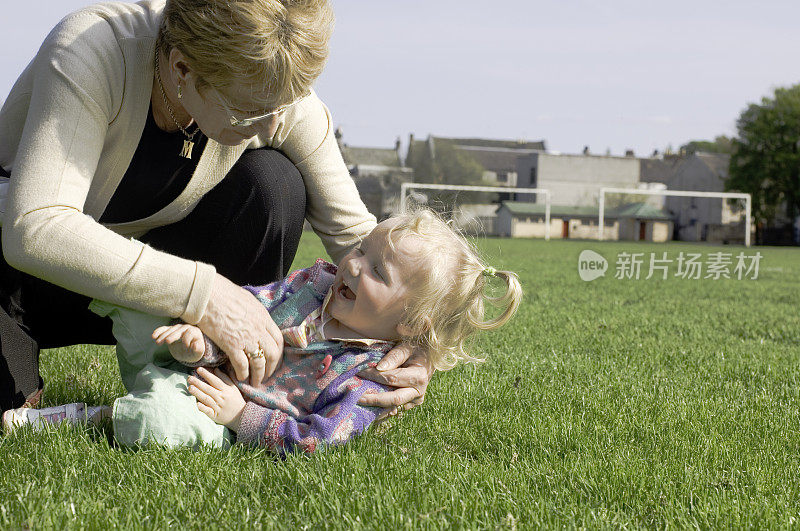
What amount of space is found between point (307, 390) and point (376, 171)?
7841 centimetres

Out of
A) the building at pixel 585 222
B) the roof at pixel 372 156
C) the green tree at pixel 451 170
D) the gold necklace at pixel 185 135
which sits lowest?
the building at pixel 585 222

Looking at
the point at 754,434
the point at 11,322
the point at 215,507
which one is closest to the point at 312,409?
the point at 215,507

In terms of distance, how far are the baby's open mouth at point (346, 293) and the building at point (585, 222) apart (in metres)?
59.7

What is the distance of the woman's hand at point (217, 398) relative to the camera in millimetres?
2355

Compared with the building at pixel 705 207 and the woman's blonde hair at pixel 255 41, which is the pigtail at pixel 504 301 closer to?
the woman's blonde hair at pixel 255 41

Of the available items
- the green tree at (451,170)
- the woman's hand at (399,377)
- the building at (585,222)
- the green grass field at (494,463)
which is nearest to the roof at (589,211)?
the building at (585,222)

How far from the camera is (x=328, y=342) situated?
8.34 ft

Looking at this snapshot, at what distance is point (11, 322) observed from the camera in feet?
8.92

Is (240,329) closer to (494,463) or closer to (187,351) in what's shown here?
(187,351)

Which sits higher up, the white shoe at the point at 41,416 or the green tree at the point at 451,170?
the green tree at the point at 451,170

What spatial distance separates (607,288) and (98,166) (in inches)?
291

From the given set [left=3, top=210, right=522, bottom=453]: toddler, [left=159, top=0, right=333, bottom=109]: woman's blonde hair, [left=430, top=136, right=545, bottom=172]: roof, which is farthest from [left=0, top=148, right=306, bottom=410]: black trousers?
[left=430, top=136, right=545, bottom=172]: roof

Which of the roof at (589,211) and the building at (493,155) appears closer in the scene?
the roof at (589,211)

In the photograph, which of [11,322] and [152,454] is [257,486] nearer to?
[152,454]
